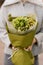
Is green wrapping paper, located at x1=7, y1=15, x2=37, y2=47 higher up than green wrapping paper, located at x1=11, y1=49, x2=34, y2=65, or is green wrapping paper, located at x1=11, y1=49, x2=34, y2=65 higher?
green wrapping paper, located at x1=7, y1=15, x2=37, y2=47

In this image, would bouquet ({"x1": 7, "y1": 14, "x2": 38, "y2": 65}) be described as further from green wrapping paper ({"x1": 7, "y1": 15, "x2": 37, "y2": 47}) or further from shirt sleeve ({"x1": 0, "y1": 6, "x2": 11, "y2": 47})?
shirt sleeve ({"x1": 0, "y1": 6, "x2": 11, "y2": 47})

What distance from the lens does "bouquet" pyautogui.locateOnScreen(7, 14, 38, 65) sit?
1457 mm

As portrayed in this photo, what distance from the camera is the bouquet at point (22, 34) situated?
4.78 feet

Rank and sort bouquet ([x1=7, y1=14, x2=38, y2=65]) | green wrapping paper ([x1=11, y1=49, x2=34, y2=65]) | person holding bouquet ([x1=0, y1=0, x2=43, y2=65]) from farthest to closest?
person holding bouquet ([x1=0, y1=0, x2=43, y2=65]) → green wrapping paper ([x1=11, y1=49, x2=34, y2=65]) → bouquet ([x1=7, y1=14, x2=38, y2=65])

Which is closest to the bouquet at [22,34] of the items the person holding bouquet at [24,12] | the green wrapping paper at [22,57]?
the green wrapping paper at [22,57]

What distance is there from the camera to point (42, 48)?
1805 mm

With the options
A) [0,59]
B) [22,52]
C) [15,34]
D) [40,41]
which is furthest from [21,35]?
[0,59]

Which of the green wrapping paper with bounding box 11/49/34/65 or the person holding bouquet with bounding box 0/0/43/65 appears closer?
the green wrapping paper with bounding box 11/49/34/65

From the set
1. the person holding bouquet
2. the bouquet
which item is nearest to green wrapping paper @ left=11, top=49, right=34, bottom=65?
the bouquet

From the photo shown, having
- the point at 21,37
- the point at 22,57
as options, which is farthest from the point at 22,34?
the point at 22,57

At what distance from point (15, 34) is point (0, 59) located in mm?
1927

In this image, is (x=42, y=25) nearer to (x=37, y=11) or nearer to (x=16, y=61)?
(x=37, y=11)

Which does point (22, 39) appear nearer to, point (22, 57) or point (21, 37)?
point (21, 37)

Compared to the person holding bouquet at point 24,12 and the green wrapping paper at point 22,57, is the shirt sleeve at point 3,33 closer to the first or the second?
the person holding bouquet at point 24,12
